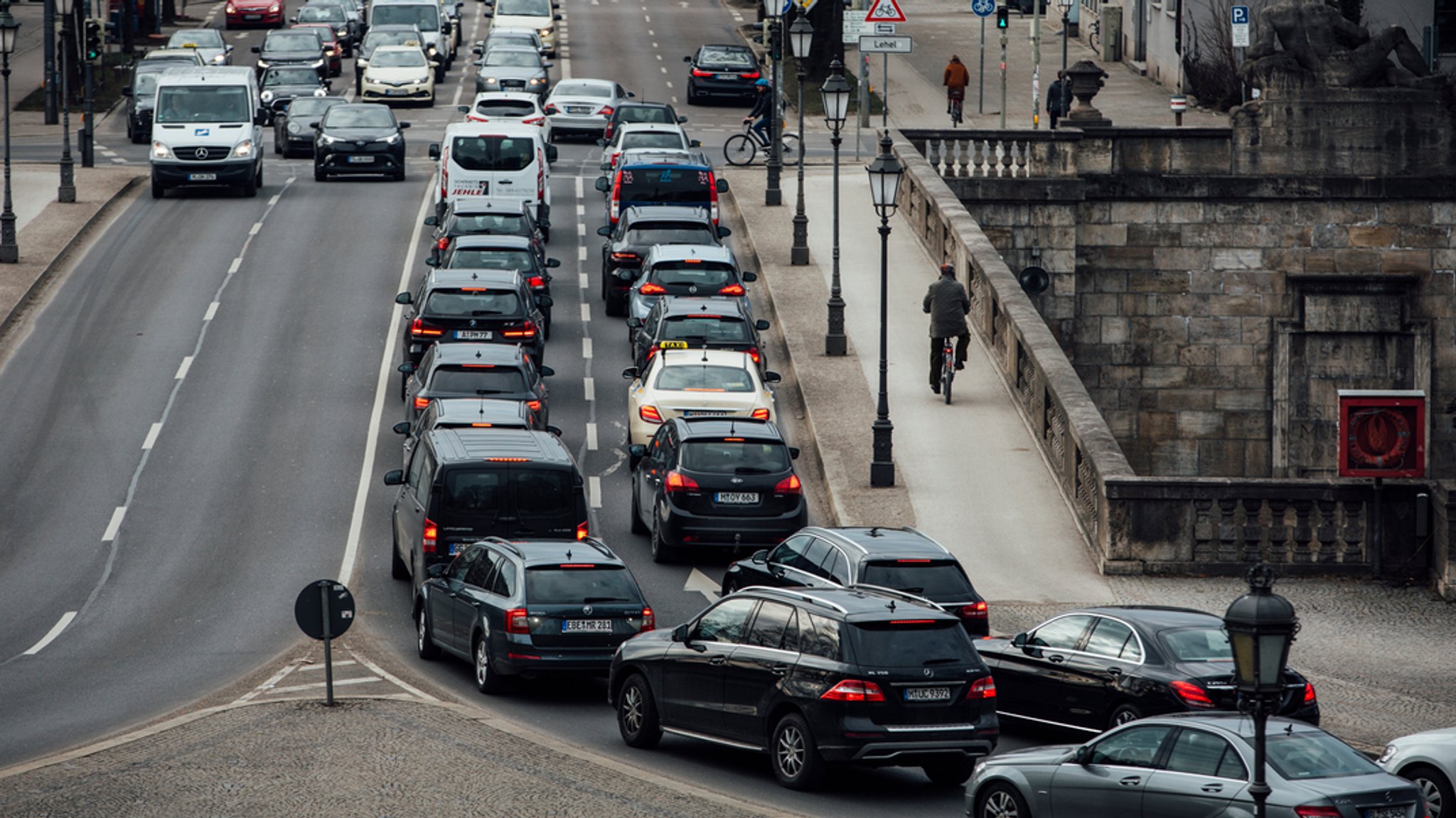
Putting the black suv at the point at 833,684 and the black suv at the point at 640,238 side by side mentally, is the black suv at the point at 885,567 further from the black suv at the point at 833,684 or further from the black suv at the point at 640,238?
the black suv at the point at 640,238

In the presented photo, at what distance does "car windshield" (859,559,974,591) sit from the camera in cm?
1969

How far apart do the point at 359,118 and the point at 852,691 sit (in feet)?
113

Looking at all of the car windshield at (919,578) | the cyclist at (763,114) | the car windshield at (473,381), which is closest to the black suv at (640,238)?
the car windshield at (473,381)

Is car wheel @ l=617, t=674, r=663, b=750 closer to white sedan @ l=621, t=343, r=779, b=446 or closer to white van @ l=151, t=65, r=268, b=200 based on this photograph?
white sedan @ l=621, t=343, r=779, b=446

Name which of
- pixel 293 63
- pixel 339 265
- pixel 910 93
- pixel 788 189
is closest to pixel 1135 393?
pixel 788 189

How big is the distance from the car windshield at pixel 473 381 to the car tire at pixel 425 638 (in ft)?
19.9

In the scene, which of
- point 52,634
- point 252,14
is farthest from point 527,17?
point 52,634

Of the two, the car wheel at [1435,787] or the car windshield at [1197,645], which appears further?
the car windshield at [1197,645]

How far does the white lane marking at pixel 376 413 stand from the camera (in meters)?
25.0

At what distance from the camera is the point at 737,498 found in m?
24.0

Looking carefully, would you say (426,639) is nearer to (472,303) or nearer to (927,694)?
(927,694)

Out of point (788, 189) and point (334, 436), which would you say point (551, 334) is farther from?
point (788, 189)

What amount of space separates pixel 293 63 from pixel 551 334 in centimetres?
2999

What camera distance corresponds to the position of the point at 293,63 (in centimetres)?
6234
